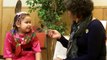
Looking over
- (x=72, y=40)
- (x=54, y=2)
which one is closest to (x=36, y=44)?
(x=72, y=40)

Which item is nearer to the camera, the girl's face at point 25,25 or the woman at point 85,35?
the woman at point 85,35

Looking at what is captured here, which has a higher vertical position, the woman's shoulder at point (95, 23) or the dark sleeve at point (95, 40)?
the woman's shoulder at point (95, 23)

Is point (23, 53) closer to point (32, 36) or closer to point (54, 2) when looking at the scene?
point (32, 36)

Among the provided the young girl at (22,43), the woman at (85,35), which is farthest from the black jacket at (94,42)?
the young girl at (22,43)

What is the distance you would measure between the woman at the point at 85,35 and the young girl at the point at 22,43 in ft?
1.51

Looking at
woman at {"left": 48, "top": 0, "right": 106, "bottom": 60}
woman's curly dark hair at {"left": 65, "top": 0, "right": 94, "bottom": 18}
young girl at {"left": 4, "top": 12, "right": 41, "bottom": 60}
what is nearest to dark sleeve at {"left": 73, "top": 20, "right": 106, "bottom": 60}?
woman at {"left": 48, "top": 0, "right": 106, "bottom": 60}

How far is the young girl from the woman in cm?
46

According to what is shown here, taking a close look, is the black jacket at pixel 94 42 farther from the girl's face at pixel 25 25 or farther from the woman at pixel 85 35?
the girl's face at pixel 25 25

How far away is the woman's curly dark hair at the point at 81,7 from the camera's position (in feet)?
5.64

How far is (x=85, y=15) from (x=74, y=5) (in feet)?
0.36

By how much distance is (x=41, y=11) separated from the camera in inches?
135

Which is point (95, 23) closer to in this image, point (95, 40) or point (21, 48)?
point (95, 40)

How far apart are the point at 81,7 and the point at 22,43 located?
72 cm

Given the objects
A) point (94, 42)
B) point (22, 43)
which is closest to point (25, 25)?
point (22, 43)
